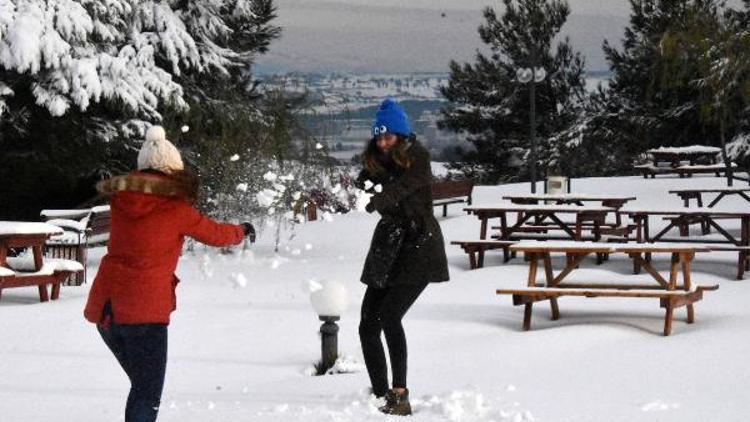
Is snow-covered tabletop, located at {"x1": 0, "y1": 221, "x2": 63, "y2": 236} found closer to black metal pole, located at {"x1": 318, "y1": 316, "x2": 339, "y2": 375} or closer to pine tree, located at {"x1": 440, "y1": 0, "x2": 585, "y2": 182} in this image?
black metal pole, located at {"x1": 318, "y1": 316, "x2": 339, "y2": 375}

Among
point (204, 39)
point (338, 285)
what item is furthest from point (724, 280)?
point (204, 39)

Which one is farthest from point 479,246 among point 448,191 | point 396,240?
point 396,240

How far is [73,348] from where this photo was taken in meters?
10.9

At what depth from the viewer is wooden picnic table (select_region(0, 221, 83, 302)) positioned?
13.8m

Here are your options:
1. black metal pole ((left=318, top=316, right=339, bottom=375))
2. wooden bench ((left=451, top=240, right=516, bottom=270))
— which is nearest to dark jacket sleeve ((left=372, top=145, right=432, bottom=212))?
black metal pole ((left=318, top=316, right=339, bottom=375))

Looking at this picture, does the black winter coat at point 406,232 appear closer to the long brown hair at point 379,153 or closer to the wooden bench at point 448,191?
the long brown hair at point 379,153

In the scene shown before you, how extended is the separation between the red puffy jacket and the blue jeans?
5 centimetres

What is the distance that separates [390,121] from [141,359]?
81.6 inches

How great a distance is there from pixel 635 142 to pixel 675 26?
24.6m

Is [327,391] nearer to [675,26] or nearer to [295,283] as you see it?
[295,283]

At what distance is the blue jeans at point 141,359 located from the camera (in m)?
5.70

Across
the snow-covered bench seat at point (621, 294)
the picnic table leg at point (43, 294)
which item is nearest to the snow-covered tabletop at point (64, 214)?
the picnic table leg at point (43, 294)

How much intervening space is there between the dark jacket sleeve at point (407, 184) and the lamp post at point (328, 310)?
76.6 inches

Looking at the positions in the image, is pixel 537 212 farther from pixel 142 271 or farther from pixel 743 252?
pixel 142 271
